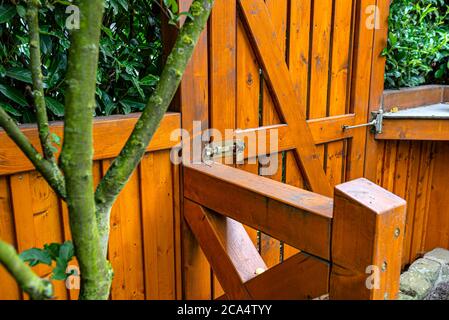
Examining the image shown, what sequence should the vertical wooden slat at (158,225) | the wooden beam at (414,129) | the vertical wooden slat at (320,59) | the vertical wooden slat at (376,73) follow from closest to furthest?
the vertical wooden slat at (158,225) < the vertical wooden slat at (320,59) < the vertical wooden slat at (376,73) < the wooden beam at (414,129)

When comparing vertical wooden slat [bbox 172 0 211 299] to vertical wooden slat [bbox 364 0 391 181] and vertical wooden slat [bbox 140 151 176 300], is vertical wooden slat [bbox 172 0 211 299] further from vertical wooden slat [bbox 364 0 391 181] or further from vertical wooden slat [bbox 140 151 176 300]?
vertical wooden slat [bbox 364 0 391 181]

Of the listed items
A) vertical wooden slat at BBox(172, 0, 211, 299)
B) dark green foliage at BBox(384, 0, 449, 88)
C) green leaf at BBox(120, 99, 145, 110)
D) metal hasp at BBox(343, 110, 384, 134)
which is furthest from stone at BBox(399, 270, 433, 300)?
green leaf at BBox(120, 99, 145, 110)

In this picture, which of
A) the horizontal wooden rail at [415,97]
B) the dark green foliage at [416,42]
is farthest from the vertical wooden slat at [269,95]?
the horizontal wooden rail at [415,97]

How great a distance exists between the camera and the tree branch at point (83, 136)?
0.73 metres

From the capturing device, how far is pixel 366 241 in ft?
3.65

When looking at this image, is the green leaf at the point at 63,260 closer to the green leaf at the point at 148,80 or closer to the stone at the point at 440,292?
the green leaf at the point at 148,80

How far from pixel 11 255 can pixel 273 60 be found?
179cm

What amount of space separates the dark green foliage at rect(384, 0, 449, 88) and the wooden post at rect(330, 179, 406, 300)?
187 cm

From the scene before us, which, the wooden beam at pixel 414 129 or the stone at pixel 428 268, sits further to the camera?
the stone at pixel 428 268

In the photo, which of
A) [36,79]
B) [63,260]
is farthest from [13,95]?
[63,260]

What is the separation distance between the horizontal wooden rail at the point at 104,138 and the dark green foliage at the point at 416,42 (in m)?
1.70

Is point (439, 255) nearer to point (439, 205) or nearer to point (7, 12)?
point (439, 205)

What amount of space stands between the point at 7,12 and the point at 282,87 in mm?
1339

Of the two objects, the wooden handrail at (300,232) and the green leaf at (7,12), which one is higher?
the green leaf at (7,12)
